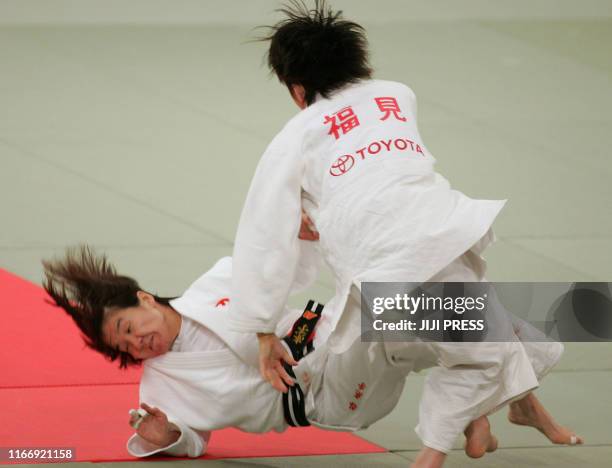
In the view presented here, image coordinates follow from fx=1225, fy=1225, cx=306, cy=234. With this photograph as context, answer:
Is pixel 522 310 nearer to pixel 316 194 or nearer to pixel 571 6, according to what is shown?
pixel 316 194

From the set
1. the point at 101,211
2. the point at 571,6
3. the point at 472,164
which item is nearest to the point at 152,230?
the point at 101,211

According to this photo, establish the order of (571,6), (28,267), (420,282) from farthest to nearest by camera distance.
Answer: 1. (571,6)
2. (28,267)
3. (420,282)

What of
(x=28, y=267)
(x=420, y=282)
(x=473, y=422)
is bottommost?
(x=28, y=267)

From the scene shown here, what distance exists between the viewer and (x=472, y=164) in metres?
6.55

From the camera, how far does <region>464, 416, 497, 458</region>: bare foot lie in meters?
3.17

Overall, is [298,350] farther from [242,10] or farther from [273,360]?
[242,10]

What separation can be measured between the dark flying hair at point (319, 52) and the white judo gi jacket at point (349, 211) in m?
0.07

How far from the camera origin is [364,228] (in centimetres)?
305

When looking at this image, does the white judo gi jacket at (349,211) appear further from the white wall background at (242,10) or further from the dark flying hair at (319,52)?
the white wall background at (242,10)

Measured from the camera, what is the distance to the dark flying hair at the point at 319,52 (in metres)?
3.24

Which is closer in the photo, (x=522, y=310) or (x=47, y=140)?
(x=522, y=310)

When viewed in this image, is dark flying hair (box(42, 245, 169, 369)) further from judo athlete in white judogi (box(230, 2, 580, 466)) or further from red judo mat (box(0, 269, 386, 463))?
judo athlete in white judogi (box(230, 2, 580, 466))

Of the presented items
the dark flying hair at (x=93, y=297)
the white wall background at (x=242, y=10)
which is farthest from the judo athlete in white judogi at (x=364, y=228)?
the white wall background at (x=242, y=10)

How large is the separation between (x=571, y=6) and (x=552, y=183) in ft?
12.3
